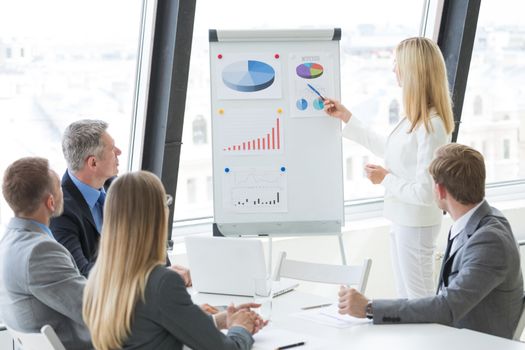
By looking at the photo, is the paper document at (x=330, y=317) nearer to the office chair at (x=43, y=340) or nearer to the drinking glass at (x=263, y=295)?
the drinking glass at (x=263, y=295)

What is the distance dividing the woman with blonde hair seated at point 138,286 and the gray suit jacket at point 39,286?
270 mm

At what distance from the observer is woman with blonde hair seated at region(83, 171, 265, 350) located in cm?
226

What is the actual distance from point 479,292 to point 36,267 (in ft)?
4.73

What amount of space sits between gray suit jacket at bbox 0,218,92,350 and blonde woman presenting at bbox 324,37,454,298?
1.83 metres

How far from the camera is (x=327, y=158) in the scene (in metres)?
4.09

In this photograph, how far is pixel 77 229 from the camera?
331 cm

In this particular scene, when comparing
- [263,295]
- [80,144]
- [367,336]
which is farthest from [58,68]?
[367,336]

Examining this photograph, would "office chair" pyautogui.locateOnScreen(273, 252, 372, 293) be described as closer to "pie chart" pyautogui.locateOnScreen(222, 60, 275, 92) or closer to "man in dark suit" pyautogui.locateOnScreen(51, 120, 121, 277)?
"man in dark suit" pyautogui.locateOnScreen(51, 120, 121, 277)

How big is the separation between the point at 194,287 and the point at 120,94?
156cm

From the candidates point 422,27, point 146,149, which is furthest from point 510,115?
point 146,149

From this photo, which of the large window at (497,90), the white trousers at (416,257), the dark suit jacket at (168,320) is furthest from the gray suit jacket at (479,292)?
the large window at (497,90)

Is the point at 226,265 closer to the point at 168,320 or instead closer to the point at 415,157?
the point at 168,320

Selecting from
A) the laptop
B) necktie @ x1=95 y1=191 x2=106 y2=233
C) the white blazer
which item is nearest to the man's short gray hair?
necktie @ x1=95 y1=191 x2=106 y2=233

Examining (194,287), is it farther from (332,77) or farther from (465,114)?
(465,114)
